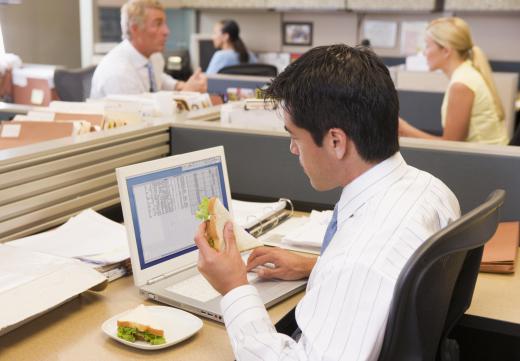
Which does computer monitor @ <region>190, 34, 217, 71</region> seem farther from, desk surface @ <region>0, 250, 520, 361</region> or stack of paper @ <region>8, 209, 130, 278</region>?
desk surface @ <region>0, 250, 520, 361</region>

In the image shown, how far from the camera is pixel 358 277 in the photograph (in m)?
1.03

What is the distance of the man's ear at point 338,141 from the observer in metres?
1.17

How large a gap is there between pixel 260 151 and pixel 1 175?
83cm

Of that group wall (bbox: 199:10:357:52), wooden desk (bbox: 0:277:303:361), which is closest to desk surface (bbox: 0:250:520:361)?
wooden desk (bbox: 0:277:303:361)

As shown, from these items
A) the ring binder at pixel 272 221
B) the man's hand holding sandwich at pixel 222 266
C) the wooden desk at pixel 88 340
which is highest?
the man's hand holding sandwich at pixel 222 266

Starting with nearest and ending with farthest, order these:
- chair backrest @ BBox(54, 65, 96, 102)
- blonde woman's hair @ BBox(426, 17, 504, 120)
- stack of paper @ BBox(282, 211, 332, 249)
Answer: stack of paper @ BBox(282, 211, 332, 249)
blonde woman's hair @ BBox(426, 17, 504, 120)
chair backrest @ BBox(54, 65, 96, 102)

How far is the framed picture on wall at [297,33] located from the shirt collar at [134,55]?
286 centimetres

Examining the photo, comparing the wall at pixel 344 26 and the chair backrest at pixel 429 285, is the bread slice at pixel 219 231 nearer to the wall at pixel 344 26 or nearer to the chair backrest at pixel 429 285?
the chair backrest at pixel 429 285

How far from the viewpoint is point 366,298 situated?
3.36 feet

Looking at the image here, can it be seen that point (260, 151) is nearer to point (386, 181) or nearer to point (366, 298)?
point (386, 181)

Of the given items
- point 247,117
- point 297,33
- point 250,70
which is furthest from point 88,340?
point 297,33

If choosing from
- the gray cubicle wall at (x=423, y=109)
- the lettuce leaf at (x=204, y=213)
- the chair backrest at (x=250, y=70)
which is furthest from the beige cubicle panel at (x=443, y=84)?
the lettuce leaf at (x=204, y=213)

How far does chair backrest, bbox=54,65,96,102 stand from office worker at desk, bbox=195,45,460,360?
2.86m

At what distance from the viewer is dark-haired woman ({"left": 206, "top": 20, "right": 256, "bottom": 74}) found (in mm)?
5648
